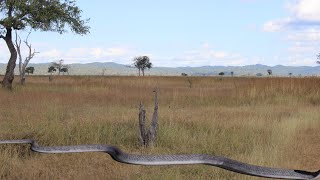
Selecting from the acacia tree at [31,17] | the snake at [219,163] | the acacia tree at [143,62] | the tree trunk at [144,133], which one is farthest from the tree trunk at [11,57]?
the acacia tree at [143,62]

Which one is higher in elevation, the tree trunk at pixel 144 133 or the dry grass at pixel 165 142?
the tree trunk at pixel 144 133

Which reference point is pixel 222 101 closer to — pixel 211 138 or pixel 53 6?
pixel 211 138

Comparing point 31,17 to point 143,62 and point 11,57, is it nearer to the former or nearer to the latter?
point 11,57

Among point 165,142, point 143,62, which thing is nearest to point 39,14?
point 165,142

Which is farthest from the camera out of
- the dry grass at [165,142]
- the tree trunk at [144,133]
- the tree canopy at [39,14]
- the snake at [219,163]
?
the tree canopy at [39,14]

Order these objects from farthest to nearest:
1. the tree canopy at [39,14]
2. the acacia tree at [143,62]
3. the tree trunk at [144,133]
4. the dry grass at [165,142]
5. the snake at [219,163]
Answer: the acacia tree at [143,62]
the tree canopy at [39,14]
the tree trunk at [144,133]
the dry grass at [165,142]
the snake at [219,163]

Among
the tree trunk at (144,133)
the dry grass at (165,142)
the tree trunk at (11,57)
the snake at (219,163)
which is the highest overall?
the tree trunk at (11,57)

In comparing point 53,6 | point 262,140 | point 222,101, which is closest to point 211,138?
point 262,140

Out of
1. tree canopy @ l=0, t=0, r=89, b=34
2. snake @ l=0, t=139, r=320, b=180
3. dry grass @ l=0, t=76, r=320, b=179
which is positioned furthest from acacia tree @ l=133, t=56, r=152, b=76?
snake @ l=0, t=139, r=320, b=180

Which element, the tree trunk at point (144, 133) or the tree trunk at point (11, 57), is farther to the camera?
the tree trunk at point (11, 57)

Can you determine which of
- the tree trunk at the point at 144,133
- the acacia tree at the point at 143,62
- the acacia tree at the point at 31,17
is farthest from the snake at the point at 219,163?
the acacia tree at the point at 143,62

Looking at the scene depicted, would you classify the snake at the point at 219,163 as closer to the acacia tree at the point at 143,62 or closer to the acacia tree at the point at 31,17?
the acacia tree at the point at 31,17

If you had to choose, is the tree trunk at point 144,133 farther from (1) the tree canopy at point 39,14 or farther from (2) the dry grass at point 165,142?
(1) the tree canopy at point 39,14

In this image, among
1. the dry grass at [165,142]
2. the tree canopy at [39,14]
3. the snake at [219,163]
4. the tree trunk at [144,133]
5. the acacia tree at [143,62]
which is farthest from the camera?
the acacia tree at [143,62]
